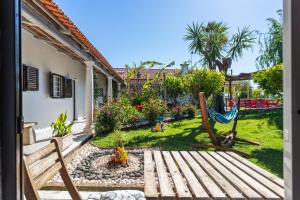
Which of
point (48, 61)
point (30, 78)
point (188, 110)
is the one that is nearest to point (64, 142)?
point (30, 78)

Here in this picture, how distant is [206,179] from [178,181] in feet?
1.11

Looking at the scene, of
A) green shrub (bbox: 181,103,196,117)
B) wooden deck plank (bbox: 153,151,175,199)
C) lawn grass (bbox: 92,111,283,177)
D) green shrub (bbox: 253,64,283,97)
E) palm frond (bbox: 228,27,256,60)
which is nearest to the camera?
wooden deck plank (bbox: 153,151,175,199)

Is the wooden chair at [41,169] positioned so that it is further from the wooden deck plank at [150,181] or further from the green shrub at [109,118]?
the green shrub at [109,118]

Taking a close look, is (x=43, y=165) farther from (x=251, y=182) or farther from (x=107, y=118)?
(x=107, y=118)

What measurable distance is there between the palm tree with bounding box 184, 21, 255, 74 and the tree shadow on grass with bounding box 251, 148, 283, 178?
976 cm

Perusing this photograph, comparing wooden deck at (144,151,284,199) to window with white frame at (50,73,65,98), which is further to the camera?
window with white frame at (50,73,65,98)

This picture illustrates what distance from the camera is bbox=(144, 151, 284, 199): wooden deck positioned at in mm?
2328

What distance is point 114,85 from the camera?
19484mm

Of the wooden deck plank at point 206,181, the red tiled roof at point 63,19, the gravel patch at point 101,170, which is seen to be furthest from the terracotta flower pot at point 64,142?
the wooden deck plank at point 206,181

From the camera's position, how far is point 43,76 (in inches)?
302

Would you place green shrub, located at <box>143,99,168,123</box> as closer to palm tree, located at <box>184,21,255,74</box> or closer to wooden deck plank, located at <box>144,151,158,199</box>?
→ palm tree, located at <box>184,21,255,74</box>

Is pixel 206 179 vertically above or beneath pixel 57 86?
beneath

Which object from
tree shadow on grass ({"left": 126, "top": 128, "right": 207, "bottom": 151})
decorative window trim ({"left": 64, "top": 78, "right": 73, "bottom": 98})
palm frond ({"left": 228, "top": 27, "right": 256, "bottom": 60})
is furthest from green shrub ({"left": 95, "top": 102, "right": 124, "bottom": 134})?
palm frond ({"left": 228, "top": 27, "right": 256, "bottom": 60})

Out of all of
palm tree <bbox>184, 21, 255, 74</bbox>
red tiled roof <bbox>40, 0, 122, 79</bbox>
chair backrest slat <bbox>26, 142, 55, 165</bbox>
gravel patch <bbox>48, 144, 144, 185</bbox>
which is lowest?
gravel patch <bbox>48, 144, 144, 185</bbox>
